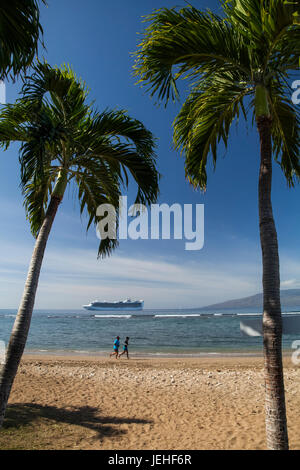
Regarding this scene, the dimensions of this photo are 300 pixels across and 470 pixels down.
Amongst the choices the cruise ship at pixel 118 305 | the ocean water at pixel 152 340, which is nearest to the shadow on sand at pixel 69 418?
the ocean water at pixel 152 340

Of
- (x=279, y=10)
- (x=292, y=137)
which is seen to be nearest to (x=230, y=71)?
(x=279, y=10)

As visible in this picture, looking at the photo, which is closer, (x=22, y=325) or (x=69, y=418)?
(x=22, y=325)

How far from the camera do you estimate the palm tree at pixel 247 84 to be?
121 inches

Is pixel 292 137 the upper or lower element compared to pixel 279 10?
lower

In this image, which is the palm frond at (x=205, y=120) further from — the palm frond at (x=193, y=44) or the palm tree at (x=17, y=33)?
the palm tree at (x=17, y=33)

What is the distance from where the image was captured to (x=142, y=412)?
25.6 feet

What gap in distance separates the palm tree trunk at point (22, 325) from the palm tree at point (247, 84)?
3.13m

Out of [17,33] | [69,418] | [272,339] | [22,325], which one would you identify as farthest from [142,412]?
[17,33]

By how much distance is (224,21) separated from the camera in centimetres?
394

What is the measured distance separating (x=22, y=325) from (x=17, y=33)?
3.82 m

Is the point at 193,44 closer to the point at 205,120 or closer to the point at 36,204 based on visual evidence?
the point at 205,120

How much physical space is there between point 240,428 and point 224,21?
319 inches

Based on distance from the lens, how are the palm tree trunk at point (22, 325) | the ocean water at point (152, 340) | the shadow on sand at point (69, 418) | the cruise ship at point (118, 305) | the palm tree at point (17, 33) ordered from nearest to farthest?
the palm tree at point (17, 33) → the palm tree trunk at point (22, 325) → the shadow on sand at point (69, 418) → the ocean water at point (152, 340) → the cruise ship at point (118, 305)
